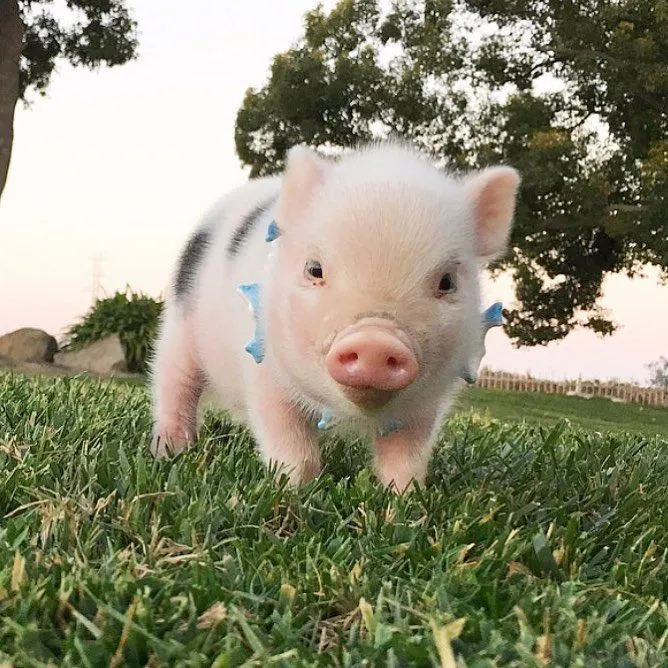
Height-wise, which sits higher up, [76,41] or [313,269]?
[76,41]

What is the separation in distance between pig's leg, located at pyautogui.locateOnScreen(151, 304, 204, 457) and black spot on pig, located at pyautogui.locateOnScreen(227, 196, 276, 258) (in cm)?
38

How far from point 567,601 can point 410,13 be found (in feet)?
37.9

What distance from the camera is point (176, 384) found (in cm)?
301

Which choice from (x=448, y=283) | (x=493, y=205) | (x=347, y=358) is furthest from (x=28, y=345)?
(x=347, y=358)

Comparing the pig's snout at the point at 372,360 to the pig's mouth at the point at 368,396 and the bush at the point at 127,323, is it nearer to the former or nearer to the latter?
the pig's mouth at the point at 368,396

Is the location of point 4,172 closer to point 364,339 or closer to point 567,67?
point 567,67

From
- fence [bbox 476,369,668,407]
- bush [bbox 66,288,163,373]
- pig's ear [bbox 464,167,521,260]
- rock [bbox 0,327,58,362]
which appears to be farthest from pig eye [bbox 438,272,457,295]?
fence [bbox 476,369,668,407]

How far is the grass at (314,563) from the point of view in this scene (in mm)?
1462

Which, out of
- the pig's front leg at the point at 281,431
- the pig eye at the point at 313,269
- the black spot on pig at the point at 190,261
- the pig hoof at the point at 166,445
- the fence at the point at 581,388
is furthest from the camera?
the fence at the point at 581,388

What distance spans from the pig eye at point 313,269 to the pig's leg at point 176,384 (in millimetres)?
948

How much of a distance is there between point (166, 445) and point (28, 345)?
27.6 feet

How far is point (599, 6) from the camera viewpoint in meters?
12.0

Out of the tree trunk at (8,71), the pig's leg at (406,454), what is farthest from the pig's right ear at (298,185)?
the tree trunk at (8,71)

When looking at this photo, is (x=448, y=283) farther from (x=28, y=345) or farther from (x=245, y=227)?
(x=28, y=345)
